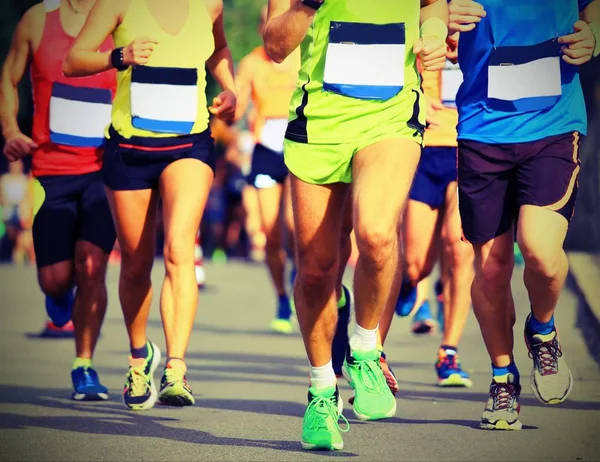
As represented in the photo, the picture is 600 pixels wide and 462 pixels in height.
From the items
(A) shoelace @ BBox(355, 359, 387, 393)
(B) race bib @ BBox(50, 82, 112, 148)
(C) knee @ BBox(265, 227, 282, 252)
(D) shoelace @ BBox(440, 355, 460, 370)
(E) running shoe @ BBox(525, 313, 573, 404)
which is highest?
(B) race bib @ BBox(50, 82, 112, 148)

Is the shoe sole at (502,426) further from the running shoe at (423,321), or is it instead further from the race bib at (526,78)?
the running shoe at (423,321)

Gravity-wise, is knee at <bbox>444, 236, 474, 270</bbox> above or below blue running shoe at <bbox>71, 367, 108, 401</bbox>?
above

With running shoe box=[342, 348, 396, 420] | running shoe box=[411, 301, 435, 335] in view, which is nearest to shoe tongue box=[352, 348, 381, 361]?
running shoe box=[342, 348, 396, 420]

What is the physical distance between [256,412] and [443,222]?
201 centimetres

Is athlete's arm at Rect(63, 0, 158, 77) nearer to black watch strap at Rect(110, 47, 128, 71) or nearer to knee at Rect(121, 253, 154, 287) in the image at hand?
black watch strap at Rect(110, 47, 128, 71)

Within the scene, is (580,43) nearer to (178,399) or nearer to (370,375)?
(370,375)

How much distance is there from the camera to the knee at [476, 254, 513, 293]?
6.69 metres

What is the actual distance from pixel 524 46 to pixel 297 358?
13.9ft

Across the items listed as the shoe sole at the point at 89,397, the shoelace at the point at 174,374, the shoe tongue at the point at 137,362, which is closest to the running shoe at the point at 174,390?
the shoelace at the point at 174,374

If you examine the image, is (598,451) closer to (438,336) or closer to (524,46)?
(524,46)

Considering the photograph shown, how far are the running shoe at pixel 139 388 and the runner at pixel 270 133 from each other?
4211 mm

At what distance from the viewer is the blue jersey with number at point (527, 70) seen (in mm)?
6551

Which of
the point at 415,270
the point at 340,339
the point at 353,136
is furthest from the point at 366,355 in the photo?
the point at 415,270

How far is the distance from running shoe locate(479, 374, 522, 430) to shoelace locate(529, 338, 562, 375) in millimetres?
142
